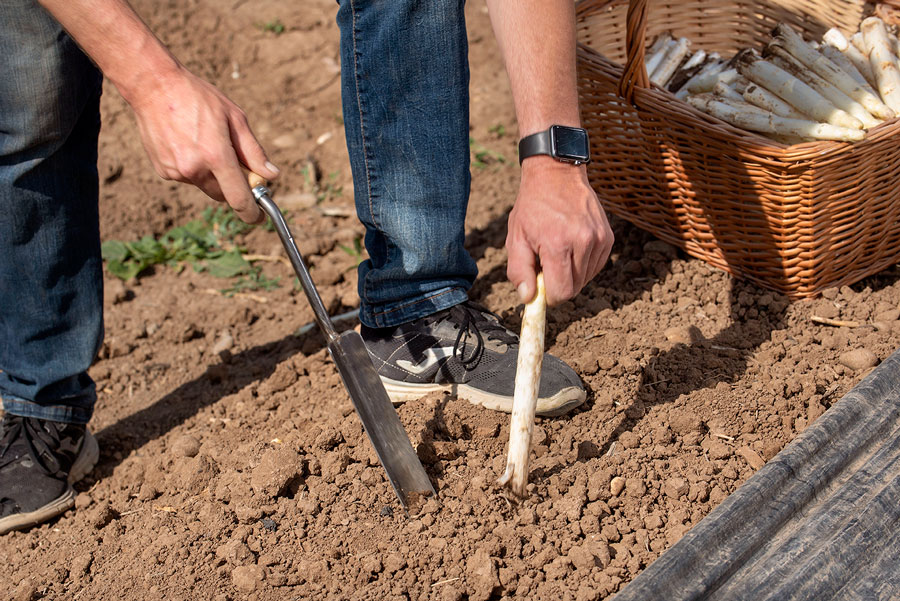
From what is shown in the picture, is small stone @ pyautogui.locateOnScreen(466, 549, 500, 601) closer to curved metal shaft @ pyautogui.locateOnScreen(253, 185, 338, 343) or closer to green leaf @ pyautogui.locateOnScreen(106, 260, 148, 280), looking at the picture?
curved metal shaft @ pyautogui.locateOnScreen(253, 185, 338, 343)

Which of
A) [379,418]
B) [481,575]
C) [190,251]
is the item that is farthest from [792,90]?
[190,251]

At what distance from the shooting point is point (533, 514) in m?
1.75

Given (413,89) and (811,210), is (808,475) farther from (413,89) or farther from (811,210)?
(413,89)

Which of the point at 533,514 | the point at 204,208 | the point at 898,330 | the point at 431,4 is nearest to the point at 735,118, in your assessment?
the point at 898,330

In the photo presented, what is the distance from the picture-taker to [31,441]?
2.15 m

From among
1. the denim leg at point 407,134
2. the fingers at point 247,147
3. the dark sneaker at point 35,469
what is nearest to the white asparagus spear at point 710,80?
the denim leg at point 407,134

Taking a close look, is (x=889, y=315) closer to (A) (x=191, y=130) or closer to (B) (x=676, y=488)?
(B) (x=676, y=488)

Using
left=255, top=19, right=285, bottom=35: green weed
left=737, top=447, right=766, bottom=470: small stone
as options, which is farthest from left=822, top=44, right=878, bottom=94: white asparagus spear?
left=255, top=19, right=285, bottom=35: green weed

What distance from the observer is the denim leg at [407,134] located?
1956mm

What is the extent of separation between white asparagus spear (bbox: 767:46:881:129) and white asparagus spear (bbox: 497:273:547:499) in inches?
51.1

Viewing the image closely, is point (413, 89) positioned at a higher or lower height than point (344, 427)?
higher

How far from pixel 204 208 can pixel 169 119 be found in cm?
234

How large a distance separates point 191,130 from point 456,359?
0.96 metres

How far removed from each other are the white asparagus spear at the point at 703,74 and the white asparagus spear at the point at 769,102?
0.60 ft
